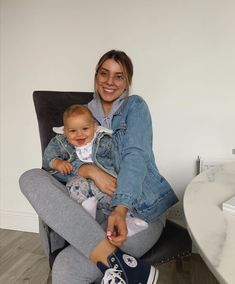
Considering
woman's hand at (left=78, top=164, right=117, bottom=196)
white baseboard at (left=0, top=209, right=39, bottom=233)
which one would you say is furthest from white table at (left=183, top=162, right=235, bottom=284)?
white baseboard at (left=0, top=209, right=39, bottom=233)

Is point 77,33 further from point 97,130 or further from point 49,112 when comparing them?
point 97,130

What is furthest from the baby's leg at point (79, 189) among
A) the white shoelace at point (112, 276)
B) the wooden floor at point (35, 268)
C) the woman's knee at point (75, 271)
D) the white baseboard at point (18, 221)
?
the white baseboard at point (18, 221)

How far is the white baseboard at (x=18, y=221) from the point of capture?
93.9 inches

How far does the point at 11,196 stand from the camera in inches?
95.2

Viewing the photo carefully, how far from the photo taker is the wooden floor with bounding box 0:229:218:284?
1.82 m

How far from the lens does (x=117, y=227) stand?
3.47ft

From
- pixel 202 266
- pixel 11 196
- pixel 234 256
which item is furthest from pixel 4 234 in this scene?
pixel 234 256

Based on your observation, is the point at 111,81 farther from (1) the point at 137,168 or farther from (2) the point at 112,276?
(2) the point at 112,276

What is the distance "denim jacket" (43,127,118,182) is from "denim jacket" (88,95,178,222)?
33mm

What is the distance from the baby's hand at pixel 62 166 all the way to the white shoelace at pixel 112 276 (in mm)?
526

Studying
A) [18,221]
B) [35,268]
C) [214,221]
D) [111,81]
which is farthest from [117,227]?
[18,221]

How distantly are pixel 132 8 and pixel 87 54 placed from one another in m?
0.36

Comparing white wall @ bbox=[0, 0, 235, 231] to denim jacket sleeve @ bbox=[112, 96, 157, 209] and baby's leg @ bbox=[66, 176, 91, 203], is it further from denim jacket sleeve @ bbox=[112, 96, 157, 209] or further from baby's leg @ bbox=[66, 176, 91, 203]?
baby's leg @ bbox=[66, 176, 91, 203]

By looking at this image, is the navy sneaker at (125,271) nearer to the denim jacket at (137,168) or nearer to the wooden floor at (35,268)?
the denim jacket at (137,168)
